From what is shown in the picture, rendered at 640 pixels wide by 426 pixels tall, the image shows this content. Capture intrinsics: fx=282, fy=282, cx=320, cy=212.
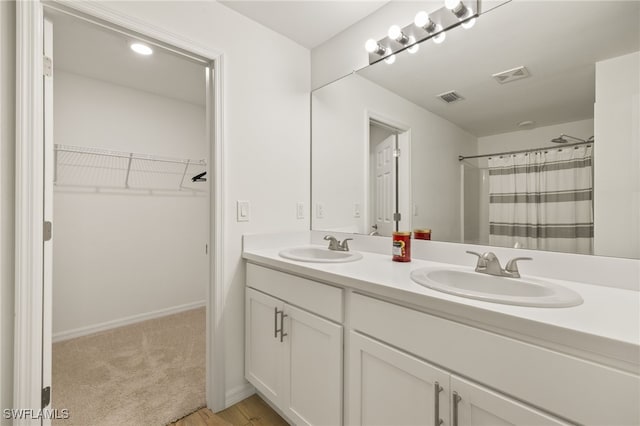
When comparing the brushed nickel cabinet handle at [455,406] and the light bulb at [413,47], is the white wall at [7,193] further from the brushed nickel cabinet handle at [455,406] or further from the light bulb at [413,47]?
the light bulb at [413,47]

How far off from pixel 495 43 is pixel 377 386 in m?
1.53

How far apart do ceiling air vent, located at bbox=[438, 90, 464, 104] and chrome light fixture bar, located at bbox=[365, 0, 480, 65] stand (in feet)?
0.89

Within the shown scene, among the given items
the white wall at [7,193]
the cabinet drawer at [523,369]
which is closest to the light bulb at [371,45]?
the cabinet drawer at [523,369]

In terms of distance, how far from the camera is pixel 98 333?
99.0 inches

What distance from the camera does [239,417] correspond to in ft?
5.06

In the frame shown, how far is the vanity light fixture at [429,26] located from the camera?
141cm

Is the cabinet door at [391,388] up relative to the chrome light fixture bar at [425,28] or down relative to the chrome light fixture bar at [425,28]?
down

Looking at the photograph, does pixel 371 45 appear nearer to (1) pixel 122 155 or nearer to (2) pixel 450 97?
(2) pixel 450 97

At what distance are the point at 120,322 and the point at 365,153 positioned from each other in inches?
107

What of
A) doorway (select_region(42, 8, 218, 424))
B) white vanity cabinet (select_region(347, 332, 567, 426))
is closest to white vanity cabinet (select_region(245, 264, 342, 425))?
white vanity cabinet (select_region(347, 332, 567, 426))

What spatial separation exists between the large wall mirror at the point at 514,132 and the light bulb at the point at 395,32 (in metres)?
0.10

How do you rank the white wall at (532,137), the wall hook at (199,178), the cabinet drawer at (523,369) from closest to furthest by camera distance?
the cabinet drawer at (523,369), the white wall at (532,137), the wall hook at (199,178)

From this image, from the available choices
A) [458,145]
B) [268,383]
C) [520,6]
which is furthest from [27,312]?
[520,6]

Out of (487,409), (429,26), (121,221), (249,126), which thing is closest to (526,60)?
(429,26)
